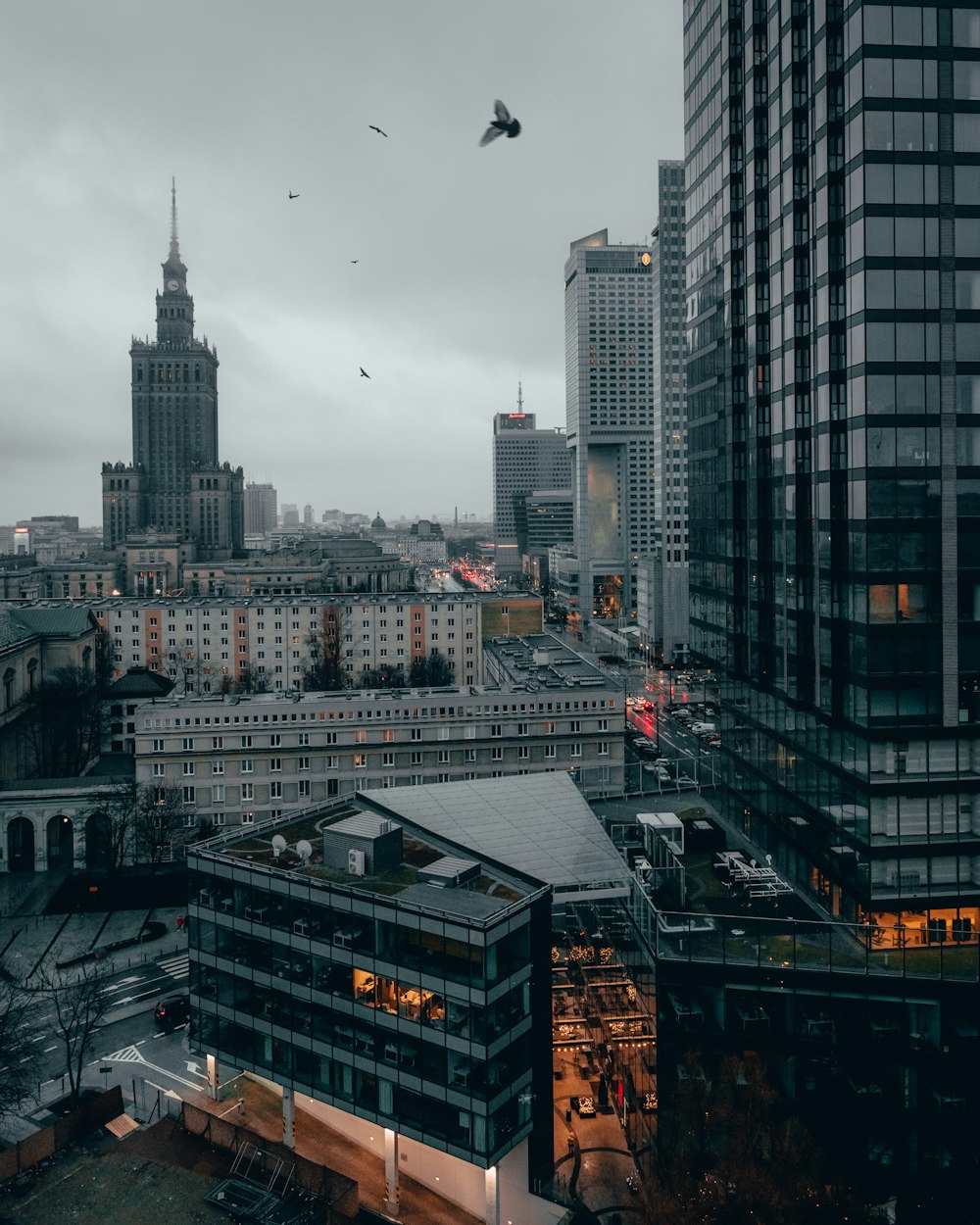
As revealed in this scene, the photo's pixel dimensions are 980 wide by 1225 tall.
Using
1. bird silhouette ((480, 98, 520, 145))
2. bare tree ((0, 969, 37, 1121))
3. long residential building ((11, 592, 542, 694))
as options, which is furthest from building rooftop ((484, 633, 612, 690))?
bird silhouette ((480, 98, 520, 145))

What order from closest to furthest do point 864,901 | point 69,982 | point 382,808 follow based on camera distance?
point 864,901 → point 382,808 → point 69,982

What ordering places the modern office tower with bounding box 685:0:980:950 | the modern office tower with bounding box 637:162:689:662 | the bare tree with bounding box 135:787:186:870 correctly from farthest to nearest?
the modern office tower with bounding box 637:162:689:662 → the bare tree with bounding box 135:787:186:870 → the modern office tower with bounding box 685:0:980:950

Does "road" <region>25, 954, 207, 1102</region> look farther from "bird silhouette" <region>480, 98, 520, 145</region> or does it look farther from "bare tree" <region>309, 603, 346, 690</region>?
"bare tree" <region>309, 603, 346, 690</region>

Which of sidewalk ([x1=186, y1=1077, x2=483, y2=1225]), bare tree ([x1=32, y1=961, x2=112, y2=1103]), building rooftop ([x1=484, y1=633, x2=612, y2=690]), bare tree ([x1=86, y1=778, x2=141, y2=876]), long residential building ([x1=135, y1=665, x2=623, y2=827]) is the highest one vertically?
building rooftop ([x1=484, y1=633, x2=612, y2=690])

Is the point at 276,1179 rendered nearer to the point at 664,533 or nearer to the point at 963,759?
the point at 963,759

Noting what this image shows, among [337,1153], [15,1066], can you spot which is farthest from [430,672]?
[337,1153]

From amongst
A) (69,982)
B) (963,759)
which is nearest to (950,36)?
(963,759)

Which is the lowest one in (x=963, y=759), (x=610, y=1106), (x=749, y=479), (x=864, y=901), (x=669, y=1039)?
(x=610, y=1106)
